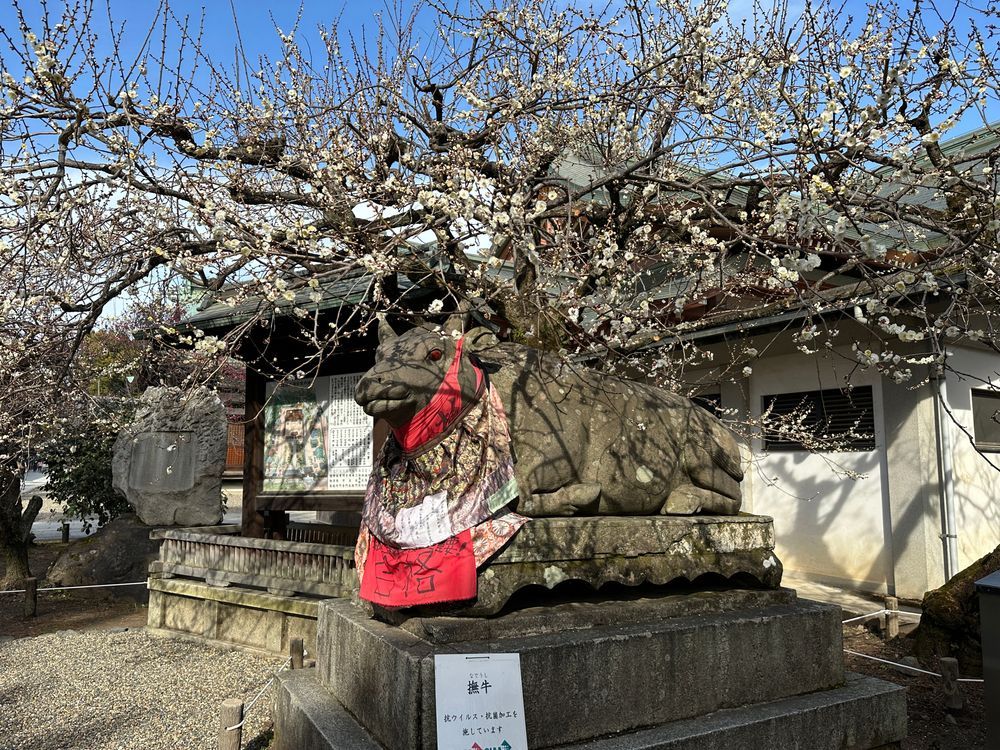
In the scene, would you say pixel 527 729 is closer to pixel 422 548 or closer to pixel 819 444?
pixel 422 548

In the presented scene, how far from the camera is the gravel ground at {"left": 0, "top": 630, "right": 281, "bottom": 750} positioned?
5344mm

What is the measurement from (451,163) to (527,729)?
14.9ft

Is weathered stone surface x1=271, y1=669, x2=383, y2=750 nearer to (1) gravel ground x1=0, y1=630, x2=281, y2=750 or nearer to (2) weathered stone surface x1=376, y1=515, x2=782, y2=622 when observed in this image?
(2) weathered stone surface x1=376, y1=515, x2=782, y2=622

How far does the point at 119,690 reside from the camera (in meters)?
6.36

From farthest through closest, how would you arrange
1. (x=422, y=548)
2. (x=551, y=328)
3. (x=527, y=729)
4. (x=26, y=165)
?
(x=551, y=328) → (x=26, y=165) → (x=422, y=548) → (x=527, y=729)

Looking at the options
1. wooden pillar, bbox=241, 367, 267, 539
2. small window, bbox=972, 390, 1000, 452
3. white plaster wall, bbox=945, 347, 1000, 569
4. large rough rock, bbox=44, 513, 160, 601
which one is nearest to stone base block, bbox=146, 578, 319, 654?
wooden pillar, bbox=241, 367, 267, 539

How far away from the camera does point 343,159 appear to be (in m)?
6.29

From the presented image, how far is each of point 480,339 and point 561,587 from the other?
4.57 feet

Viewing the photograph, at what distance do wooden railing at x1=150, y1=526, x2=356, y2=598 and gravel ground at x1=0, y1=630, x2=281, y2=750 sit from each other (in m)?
0.76

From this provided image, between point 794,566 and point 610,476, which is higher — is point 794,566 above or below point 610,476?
below

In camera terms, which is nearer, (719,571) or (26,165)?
(719,571)

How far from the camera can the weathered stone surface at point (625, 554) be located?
3250 millimetres

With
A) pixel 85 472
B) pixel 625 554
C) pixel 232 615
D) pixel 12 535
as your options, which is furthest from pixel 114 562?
pixel 625 554

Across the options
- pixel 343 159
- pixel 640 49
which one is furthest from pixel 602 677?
pixel 640 49
